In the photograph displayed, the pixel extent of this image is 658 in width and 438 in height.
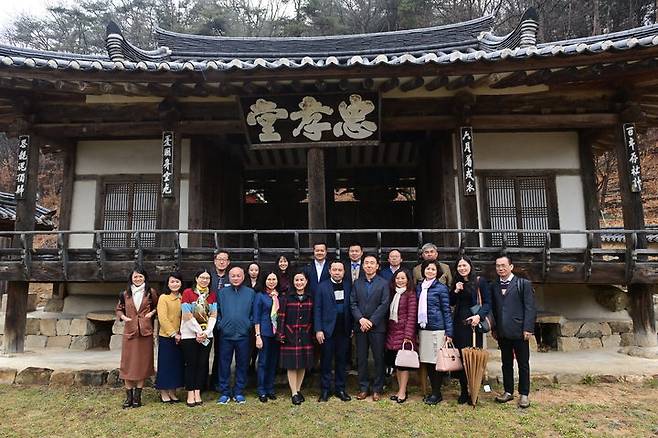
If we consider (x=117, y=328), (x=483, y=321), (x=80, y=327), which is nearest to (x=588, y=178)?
(x=483, y=321)

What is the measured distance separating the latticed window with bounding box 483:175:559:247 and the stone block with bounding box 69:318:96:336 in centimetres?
804

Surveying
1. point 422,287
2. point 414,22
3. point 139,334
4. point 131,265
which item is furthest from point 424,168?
point 414,22

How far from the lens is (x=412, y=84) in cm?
720

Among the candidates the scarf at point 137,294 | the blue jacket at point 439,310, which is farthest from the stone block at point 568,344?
the scarf at point 137,294

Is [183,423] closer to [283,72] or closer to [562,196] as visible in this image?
[283,72]

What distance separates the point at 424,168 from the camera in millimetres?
11133

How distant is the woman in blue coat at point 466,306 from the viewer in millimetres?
5105

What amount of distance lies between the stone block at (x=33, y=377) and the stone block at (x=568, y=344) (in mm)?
8579

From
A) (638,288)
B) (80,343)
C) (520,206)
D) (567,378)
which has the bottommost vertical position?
(567,378)

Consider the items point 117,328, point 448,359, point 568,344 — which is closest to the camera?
point 448,359

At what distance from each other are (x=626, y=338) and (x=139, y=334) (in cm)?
861

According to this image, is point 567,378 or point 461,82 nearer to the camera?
point 567,378

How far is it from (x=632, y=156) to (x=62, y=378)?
9.59 m

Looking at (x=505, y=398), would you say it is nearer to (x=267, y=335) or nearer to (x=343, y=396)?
(x=343, y=396)
